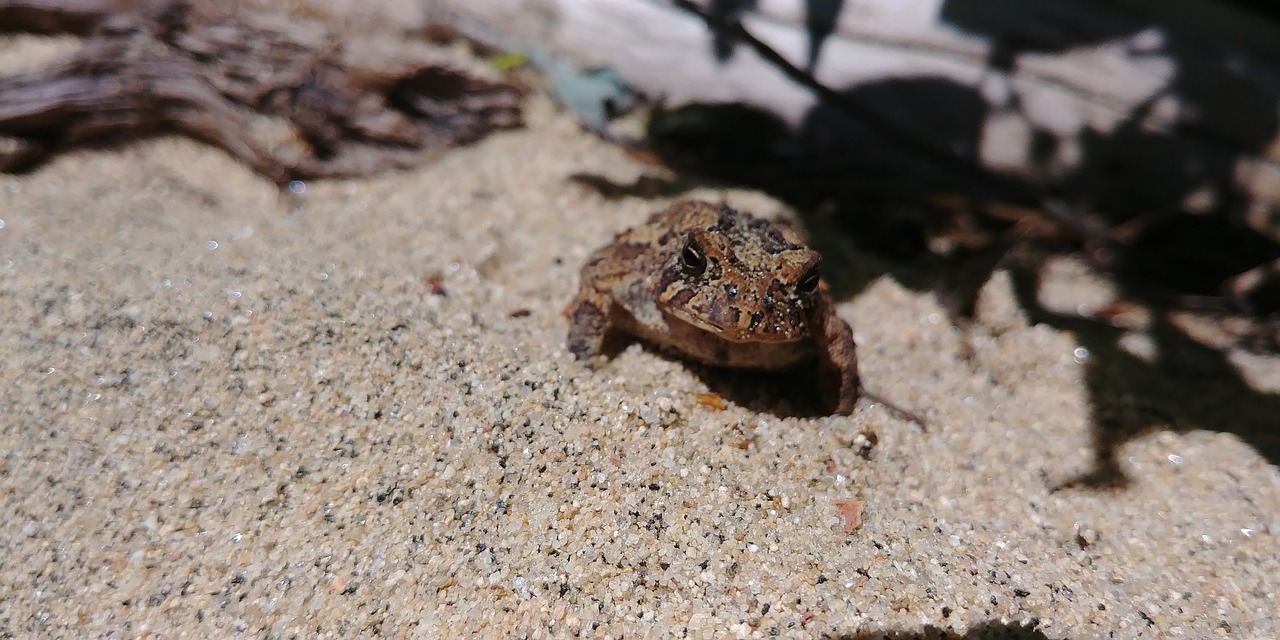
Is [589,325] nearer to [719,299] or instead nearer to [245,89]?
[719,299]

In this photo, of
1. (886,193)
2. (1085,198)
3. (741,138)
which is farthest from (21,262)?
(1085,198)

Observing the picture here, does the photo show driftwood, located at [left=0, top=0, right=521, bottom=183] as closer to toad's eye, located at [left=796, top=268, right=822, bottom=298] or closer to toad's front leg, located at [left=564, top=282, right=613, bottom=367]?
toad's front leg, located at [left=564, top=282, right=613, bottom=367]

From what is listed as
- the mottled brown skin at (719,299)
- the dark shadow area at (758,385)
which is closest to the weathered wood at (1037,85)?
the mottled brown skin at (719,299)

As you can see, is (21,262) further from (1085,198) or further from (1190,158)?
(1190,158)

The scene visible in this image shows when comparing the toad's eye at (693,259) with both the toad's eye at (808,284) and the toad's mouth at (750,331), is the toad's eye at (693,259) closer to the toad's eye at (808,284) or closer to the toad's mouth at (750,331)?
the toad's mouth at (750,331)

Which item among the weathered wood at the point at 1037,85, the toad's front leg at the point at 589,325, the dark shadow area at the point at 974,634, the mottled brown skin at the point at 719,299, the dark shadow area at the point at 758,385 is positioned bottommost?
the dark shadow area at the point at 758,385
